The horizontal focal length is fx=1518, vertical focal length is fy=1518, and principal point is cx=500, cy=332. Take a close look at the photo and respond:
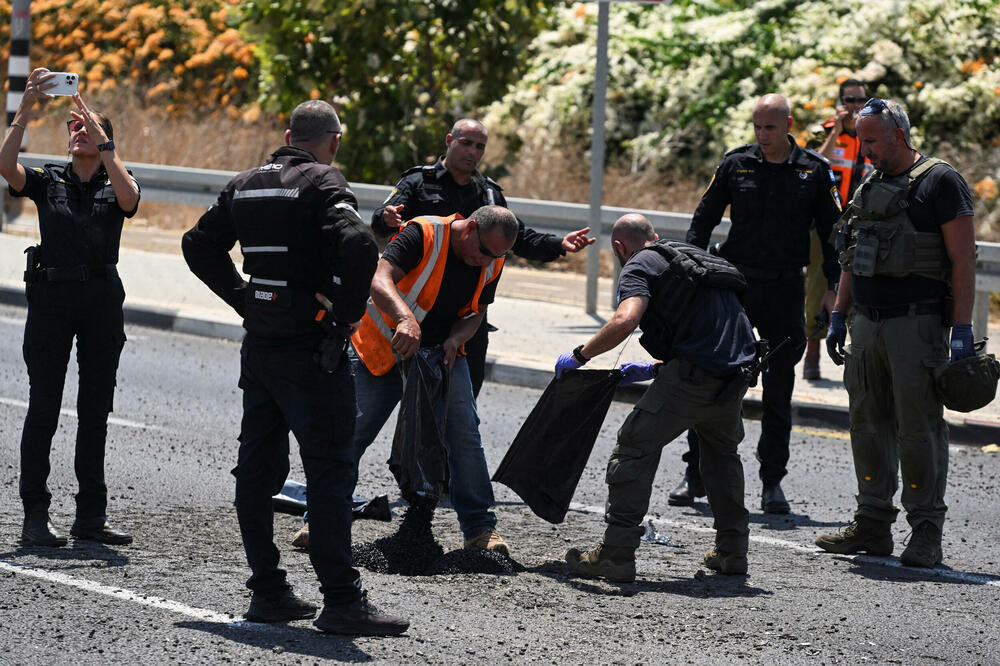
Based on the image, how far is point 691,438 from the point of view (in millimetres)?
7914

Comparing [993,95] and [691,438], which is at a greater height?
[993,95]

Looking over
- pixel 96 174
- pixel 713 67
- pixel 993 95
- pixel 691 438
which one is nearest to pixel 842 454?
pixel 691 438

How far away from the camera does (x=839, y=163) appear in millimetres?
10328

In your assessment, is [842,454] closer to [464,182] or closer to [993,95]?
[464,182]

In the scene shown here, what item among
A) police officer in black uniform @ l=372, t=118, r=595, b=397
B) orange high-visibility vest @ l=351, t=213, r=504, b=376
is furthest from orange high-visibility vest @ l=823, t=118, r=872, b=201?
orange high-visibility vest @ l=351, t=213, r=504, b=376

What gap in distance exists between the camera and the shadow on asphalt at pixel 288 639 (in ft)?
16.9

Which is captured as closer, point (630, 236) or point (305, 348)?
point (305, 348)

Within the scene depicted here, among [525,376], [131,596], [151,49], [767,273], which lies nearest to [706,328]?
[767,273]

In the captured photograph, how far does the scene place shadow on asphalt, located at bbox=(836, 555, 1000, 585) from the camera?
6465 millimetres

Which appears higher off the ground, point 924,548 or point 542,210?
point 542,210

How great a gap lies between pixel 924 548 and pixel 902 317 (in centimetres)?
103

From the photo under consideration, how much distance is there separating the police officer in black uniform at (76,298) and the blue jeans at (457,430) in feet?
3.62

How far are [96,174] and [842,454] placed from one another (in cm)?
486

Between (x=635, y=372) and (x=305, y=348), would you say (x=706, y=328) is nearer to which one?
(x=635, y=372)
